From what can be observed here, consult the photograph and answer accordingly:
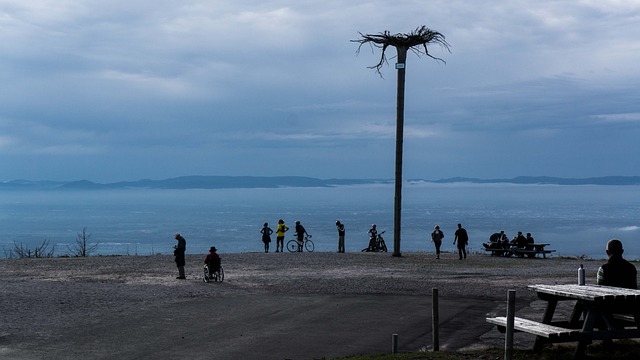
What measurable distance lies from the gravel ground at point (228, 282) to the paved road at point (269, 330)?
0.49 meters

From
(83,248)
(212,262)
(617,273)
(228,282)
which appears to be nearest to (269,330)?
(617,273)

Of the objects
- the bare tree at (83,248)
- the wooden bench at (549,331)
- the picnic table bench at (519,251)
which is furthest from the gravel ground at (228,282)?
the bare tree at (83,248)

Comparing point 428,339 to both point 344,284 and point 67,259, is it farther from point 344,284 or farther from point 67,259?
point 67,259

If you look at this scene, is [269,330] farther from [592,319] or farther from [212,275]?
[212,275]

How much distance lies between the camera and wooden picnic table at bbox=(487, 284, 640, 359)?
34.6 feet

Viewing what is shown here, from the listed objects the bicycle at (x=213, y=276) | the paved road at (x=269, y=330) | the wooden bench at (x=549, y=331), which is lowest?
the paved road at (x=269, y=330)

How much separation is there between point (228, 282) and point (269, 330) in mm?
8925

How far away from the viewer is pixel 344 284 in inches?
918

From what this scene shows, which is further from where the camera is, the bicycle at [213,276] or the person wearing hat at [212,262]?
the bicycle at [213,276]

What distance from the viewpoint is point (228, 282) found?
24375mm

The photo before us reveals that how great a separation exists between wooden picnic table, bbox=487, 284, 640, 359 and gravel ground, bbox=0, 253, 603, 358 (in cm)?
250

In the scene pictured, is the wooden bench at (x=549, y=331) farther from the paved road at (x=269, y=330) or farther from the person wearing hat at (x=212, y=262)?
the person wearing hat at (x=212, y=262)

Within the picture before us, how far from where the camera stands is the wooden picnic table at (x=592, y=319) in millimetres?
10547

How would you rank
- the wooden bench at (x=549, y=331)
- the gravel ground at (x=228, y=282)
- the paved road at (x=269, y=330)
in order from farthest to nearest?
the gravel ground at (x=228, y=282) → the paved road at (x=269, y=330) → the wooden bench at (x=549, y=331)
